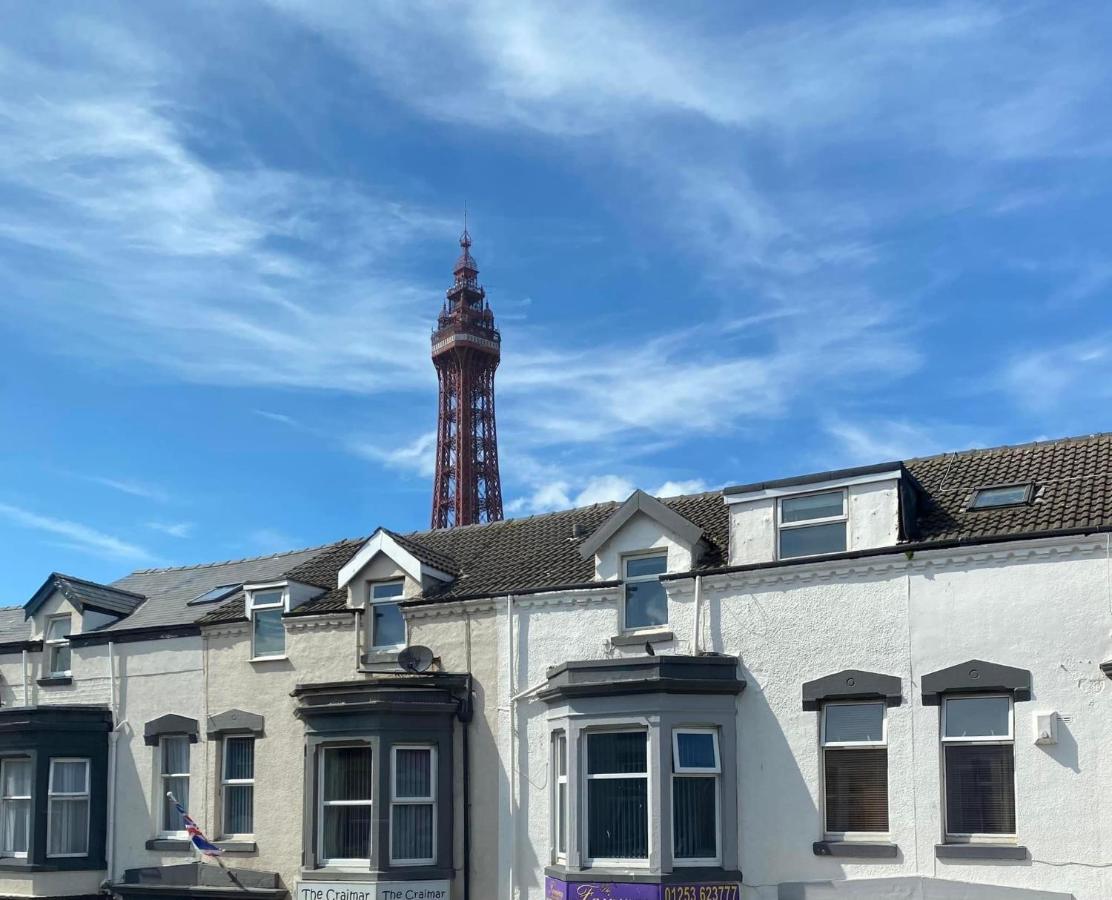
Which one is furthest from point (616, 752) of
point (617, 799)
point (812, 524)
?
point (812, 524)

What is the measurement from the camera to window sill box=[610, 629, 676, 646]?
64.3 feet

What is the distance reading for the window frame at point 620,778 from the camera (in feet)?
59.4

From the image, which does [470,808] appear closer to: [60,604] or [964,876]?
[964,876]

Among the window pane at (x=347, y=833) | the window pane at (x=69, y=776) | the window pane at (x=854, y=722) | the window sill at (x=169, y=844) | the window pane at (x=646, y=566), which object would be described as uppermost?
the window pane at (x=646, y=566)

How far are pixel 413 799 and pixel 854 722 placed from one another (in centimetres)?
699

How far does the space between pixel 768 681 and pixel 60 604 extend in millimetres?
15229

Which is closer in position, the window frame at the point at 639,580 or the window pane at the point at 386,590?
the window frame at the point at 639,580

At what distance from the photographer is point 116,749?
25.2 m

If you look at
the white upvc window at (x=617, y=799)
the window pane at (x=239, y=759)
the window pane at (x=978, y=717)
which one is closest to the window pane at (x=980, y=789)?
the window pane at (x=978, y=717)

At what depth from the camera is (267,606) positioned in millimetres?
24031

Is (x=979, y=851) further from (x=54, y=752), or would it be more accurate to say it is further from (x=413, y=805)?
(x=54, y=752)

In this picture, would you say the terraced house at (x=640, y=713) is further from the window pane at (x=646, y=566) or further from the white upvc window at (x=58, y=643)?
the white upvc window at (x=58, y=643)

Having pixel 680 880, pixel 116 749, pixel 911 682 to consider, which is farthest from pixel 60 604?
pixel 911 682

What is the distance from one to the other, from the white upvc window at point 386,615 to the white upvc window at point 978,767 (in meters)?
9.28
